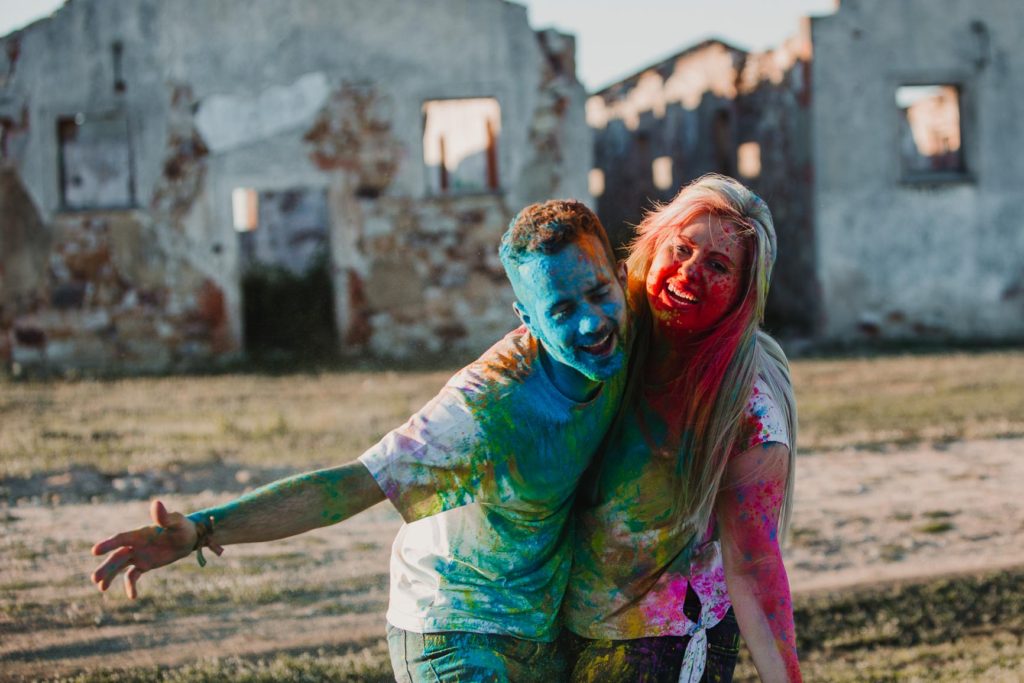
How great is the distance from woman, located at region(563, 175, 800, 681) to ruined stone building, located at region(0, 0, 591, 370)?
11236 mm

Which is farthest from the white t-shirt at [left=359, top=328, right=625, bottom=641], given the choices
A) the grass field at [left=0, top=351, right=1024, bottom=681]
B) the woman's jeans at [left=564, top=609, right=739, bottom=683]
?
the grass field at [left=0, top=351, right=1024, bottom=681]

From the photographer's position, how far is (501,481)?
2188 millimetres

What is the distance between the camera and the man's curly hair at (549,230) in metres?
2.28

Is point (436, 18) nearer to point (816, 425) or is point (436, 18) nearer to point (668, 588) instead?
point (816, 425)

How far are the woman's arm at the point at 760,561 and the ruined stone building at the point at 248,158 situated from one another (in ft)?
37.0

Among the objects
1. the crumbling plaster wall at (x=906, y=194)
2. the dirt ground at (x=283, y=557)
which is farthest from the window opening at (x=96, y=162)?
the dirt ground at (x=283, y=557)

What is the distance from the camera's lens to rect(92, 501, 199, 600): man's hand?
2008 mm

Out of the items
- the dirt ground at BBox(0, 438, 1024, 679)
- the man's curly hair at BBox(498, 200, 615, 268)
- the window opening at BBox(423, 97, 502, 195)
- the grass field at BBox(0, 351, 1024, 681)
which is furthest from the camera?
the window opening at BBox(423, 97, 502, 195)

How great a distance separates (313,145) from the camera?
13.5 metres

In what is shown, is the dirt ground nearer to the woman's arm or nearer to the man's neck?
the woman's arm

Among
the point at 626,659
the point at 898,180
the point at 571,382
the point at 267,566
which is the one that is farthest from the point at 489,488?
the point at 898,180

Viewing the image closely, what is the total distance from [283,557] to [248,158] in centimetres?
888

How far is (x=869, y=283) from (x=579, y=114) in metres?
4.09

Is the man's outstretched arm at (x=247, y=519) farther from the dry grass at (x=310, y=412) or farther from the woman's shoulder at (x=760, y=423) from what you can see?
the dry grass at (x=310, y=412)
